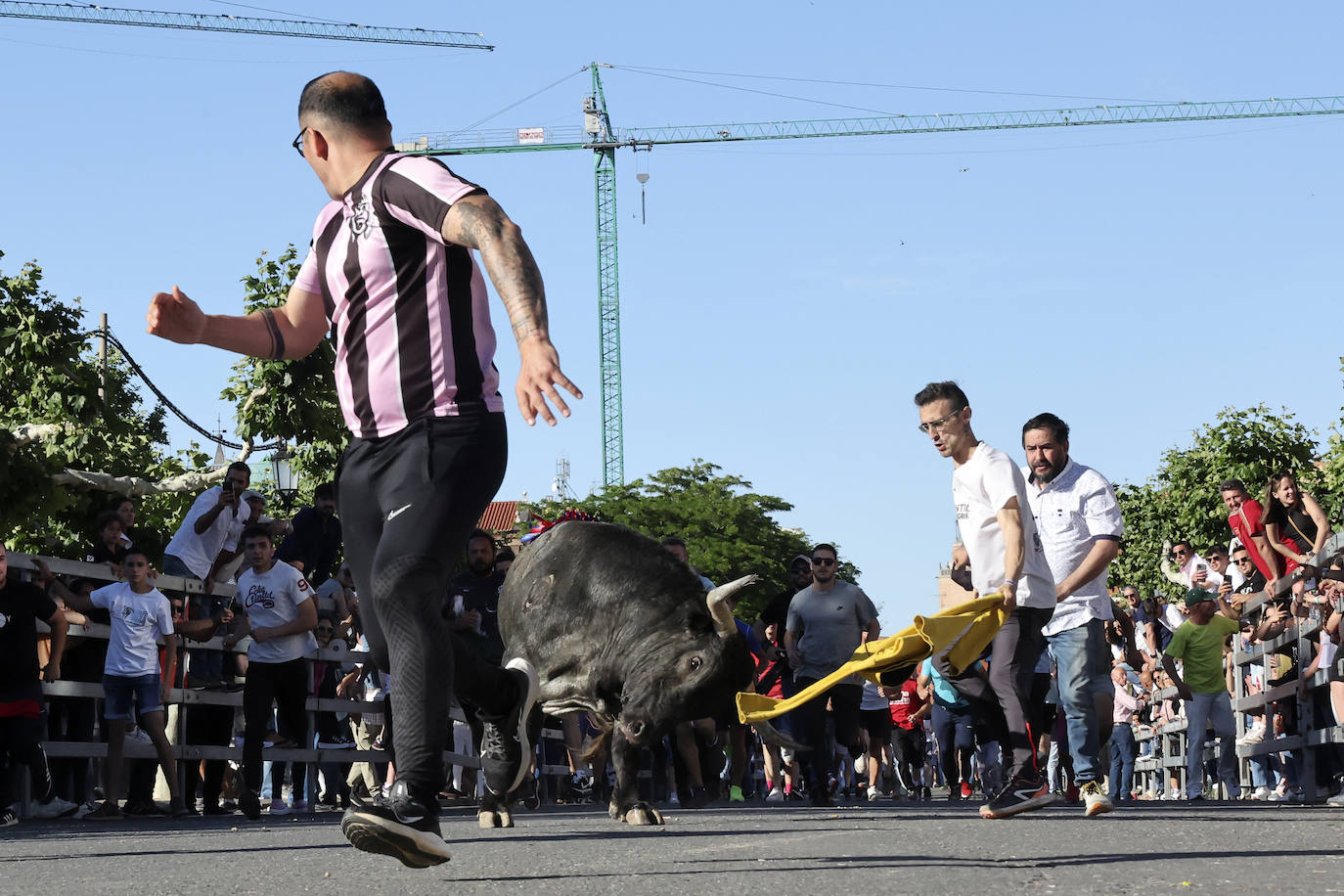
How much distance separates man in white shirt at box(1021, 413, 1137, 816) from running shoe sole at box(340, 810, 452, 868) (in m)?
5.50

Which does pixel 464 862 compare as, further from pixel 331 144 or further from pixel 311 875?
pixel 331 144

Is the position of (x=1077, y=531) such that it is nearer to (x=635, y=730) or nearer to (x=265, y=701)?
(x=635, y=730)

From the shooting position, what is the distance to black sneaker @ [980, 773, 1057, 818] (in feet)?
30.8

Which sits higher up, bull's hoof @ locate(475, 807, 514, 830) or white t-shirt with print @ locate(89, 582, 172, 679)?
white t-shirt with print @ locate(89, 582, 172, 679)

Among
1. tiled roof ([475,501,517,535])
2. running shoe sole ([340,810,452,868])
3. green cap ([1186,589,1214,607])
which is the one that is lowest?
running shoe sole ([340,810,452,868])

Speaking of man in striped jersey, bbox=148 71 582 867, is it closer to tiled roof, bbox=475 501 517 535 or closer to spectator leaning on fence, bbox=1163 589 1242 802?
spectator leaning on fence, bbox=1163 589 1242 802

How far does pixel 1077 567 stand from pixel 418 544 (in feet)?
19.1

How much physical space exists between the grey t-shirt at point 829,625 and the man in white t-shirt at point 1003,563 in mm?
5236

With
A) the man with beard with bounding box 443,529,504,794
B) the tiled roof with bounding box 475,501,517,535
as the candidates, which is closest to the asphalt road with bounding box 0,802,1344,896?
the man with beard with bounding box 443,529,504,794

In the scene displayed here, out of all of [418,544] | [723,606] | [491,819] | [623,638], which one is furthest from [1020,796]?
[418,544]

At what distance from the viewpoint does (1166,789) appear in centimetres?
2067

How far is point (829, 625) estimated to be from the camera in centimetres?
1488

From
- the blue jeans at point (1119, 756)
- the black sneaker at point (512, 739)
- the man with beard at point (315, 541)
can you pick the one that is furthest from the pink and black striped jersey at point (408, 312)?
the blue jeans at point (1119, 756)

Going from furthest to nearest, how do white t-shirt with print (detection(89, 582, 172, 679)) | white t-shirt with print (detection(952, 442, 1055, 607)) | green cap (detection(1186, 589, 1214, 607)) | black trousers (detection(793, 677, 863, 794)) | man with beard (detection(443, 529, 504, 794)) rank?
1. green cap (detection(1186, 589, 1214, 607))
2. black trousers (detection(793, 677, 863, 794))
3. man with beard (detection(443, 529, 504, 794))
4. white t-shirt with print (detection(89, 582, 172, 679))
5. white t-shirt with print (detection(952, 442, 1055, 607))
